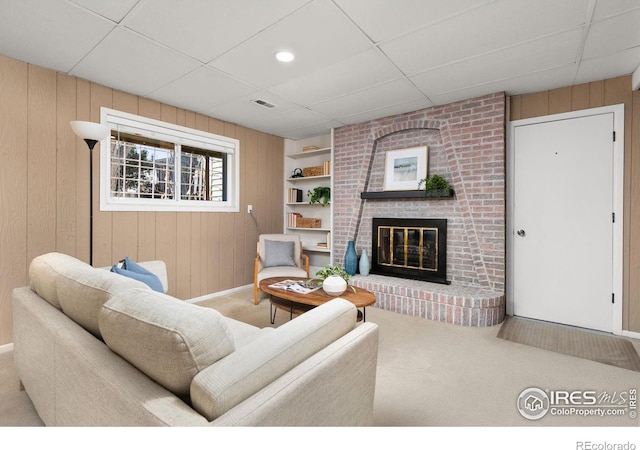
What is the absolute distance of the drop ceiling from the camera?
1.88m

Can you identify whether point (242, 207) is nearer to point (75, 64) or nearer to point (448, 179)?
point (75, 64)

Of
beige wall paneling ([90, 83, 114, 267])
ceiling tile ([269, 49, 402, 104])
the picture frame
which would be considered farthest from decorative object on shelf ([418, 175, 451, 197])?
beige wall paneling ([90, 83, 114, 267])

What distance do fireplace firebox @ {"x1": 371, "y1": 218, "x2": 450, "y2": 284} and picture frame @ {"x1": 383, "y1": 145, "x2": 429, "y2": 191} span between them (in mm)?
459

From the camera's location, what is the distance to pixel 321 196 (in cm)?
475

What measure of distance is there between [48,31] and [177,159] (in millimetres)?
1765

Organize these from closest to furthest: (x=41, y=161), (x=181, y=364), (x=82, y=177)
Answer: (x=181, y=364) → (x=41, y=161) → (x=82, y=177)

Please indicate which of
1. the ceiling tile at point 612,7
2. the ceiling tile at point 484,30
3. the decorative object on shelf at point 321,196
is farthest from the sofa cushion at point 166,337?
the decorative object on shelf at point 321,196

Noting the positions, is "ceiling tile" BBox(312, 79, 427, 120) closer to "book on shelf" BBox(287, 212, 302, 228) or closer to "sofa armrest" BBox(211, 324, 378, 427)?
"book on shelf" BBox(287, 212, 302, 228)

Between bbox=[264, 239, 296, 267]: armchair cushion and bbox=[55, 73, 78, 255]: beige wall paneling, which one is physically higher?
bbox=[55, 73, 78, 255]: beige wall paneling

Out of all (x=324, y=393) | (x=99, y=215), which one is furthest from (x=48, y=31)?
(x=324, y=393)

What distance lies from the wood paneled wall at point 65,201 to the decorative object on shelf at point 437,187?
277 cm

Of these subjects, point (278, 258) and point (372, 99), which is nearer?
point (372, 99)

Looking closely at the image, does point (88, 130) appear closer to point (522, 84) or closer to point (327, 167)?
point (327, 167)

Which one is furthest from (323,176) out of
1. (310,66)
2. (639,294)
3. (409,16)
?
(639,294)
